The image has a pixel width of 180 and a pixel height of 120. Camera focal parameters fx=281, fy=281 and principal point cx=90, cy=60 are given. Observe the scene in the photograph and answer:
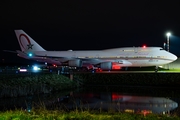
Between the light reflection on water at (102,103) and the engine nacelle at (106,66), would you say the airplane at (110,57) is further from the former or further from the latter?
the light reflection on water at (102,103)

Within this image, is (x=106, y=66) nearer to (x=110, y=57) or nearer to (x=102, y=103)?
(x=110, y=57)

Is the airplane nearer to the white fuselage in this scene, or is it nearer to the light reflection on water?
the white fuselage

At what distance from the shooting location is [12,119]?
10477mm

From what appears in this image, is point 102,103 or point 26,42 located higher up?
point 26,42

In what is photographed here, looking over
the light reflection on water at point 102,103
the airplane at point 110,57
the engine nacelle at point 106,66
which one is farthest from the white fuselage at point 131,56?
the light reflection on water at point 102,103

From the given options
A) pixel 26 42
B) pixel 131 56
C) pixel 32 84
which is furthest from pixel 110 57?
pixel 32 84

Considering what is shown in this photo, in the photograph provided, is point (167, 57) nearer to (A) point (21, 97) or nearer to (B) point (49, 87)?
(B) point (49, 87)

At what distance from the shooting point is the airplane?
2020 inches

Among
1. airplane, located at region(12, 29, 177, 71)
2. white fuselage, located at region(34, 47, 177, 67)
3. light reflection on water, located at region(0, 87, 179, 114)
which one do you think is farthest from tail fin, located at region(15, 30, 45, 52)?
light reflection on water, located at region(0, 87, 179, 114)

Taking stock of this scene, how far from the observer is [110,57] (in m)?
53.1

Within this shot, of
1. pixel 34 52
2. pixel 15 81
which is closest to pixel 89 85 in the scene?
pixel 15 81

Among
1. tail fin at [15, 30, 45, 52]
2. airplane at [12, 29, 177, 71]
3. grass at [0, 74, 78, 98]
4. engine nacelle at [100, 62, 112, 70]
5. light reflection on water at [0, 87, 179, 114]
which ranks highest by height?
tail fin at [15, 30, 45, 52]

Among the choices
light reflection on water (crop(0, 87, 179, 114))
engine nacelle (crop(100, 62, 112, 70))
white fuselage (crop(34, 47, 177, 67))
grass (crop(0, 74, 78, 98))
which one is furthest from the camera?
engine nacelle (crop(100, 62, 112, 70))

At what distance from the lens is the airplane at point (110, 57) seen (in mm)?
51312
